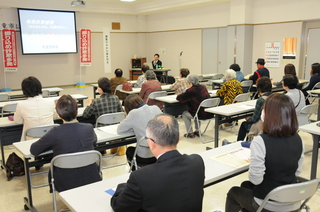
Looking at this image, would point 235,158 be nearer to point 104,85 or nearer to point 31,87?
point 104,85

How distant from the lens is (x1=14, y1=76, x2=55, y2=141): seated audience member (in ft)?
11.6

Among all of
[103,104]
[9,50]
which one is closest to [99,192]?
[103,104]

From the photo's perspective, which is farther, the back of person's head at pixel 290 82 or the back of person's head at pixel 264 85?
the back of person's head at pixel 290 82

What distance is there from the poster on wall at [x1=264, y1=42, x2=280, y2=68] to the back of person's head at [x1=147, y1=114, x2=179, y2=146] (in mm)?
8516

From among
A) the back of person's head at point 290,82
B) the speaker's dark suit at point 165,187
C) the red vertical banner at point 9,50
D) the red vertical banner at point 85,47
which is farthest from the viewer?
the red vertical banner at point 85,47

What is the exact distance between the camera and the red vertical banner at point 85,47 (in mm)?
11641

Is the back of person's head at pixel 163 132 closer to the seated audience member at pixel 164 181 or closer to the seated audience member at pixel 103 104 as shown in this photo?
the seated audience member at pixel 164 181

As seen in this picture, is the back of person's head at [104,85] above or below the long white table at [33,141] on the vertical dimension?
above

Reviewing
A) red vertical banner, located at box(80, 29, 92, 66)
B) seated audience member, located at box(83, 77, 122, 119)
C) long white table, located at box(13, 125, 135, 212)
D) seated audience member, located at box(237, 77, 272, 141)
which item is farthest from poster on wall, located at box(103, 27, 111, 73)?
long white table, located at box(13, 125, 135, 212)

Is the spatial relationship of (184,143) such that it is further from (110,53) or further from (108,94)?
(110,53)

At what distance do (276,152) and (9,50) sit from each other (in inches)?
408

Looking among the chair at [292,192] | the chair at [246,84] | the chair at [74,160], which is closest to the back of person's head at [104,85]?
the chair at [74,160]

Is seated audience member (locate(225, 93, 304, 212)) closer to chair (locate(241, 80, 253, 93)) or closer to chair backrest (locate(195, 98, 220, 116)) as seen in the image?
chair backrest (locate(195, 98, 220, 116))

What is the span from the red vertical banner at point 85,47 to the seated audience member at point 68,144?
9.55 m
